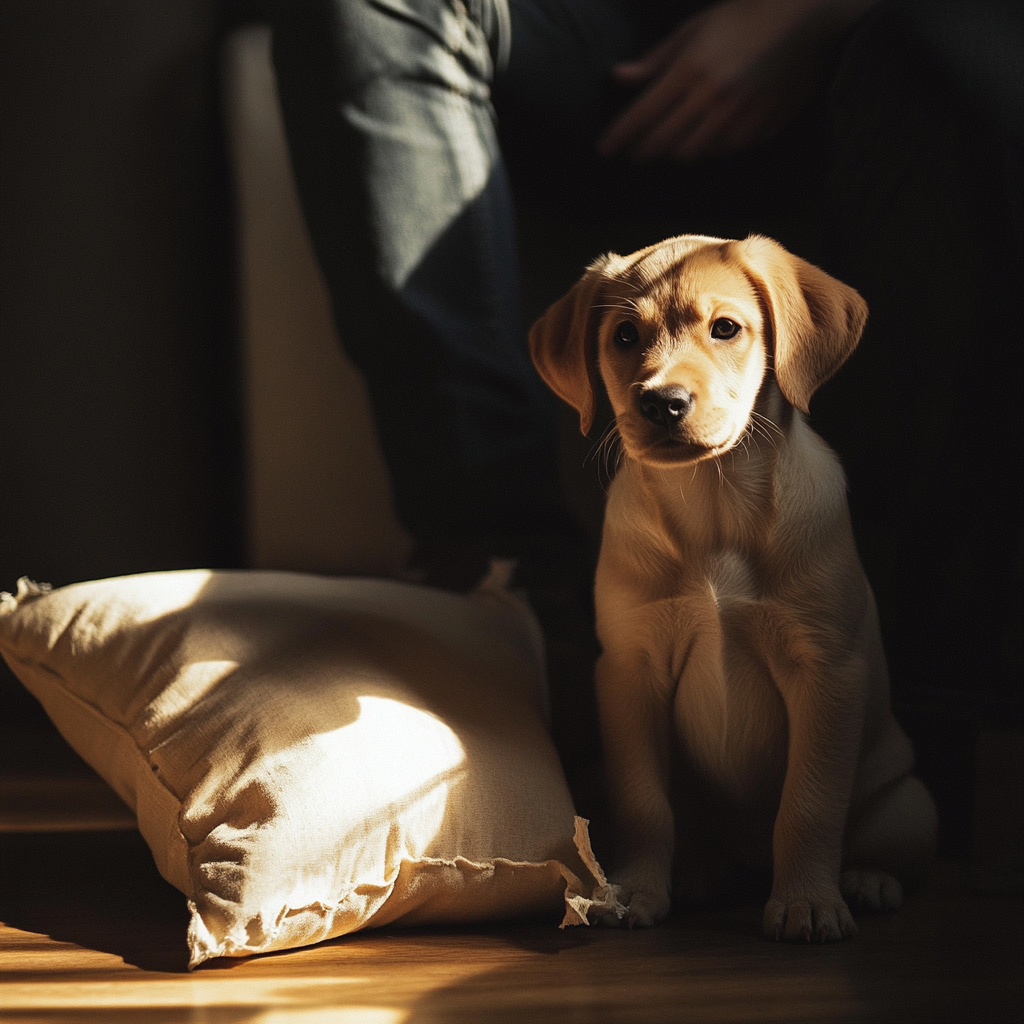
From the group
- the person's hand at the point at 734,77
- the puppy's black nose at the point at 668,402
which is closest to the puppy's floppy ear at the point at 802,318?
the puppy's black nose at the point at 668,402

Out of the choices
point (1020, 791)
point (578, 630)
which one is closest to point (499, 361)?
point (578, 630)

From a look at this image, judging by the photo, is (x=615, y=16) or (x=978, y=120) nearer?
(x=978, y=120)

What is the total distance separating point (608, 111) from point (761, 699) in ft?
3.40

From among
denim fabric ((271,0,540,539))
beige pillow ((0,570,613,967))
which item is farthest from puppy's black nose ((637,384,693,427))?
denim fabric ((271,0,540,539))

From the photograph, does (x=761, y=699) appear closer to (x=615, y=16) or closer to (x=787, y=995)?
(x=787, y=995)

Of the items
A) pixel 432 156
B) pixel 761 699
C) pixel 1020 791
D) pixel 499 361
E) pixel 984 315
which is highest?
pixel 432 156

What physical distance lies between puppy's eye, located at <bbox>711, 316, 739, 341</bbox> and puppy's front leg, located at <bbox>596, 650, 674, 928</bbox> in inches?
14.0

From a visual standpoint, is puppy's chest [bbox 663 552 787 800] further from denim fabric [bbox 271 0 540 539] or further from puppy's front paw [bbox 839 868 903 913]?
denim fabric [bbox 271 0 540 539]

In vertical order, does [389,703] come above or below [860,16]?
below

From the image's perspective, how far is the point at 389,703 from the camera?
1.27 meters

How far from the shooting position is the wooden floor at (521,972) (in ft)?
3.13

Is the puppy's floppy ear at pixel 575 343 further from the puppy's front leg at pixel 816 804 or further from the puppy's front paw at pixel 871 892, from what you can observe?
the puppy's front paw at pixel 871 892

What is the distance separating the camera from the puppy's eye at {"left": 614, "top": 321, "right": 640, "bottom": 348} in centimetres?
119

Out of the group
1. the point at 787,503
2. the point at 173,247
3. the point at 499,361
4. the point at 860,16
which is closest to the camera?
the point at 787,503
